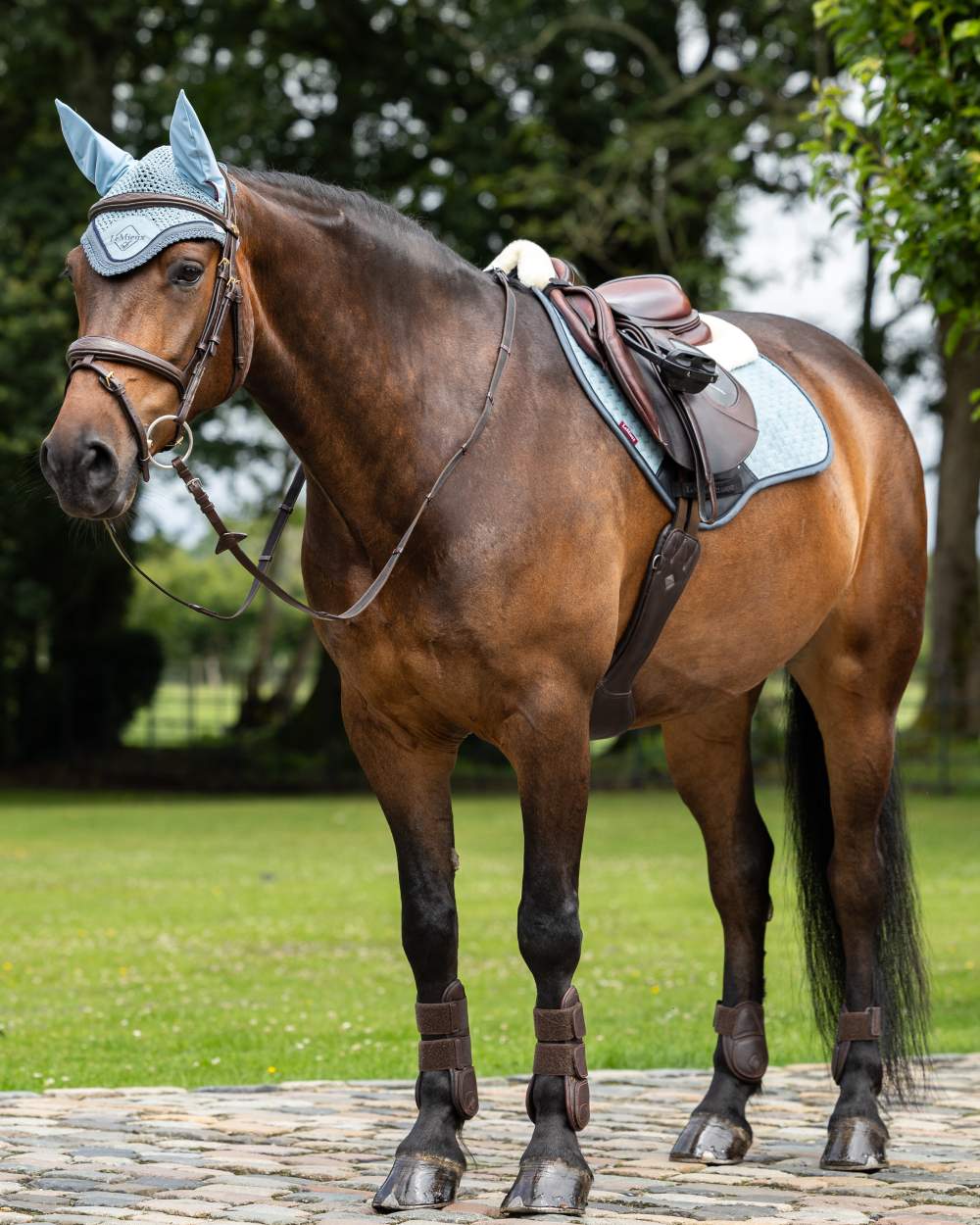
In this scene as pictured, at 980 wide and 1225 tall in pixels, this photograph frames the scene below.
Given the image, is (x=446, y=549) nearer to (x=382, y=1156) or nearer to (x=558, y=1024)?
(x=558, y=1024)

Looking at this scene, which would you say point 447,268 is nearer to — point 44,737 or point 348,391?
point 348,391

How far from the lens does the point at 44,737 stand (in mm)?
28078

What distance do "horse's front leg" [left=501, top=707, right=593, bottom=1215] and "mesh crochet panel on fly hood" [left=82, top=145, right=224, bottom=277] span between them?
1.49 m

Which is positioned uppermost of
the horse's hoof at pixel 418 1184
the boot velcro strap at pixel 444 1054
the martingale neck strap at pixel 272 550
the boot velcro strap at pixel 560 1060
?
the martingale neck strap at pixel 272 550

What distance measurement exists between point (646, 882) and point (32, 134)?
57.7ft

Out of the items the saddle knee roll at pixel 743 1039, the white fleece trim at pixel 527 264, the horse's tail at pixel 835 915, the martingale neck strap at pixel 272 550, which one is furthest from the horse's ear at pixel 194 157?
the saddle knee roll at pixel 743 1039

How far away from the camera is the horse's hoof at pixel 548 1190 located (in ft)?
14.0

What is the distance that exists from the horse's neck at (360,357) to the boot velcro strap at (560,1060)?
143 cm

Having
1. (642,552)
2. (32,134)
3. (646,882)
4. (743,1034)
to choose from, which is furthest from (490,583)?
(32,134)

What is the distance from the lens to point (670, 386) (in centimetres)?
489

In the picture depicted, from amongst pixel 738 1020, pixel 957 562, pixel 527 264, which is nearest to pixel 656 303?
pixel 527 264

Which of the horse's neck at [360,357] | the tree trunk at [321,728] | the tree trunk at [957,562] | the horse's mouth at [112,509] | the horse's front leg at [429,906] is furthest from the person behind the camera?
the tree trunk at [321,728]

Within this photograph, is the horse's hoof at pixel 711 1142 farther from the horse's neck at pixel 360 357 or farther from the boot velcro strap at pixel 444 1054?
the horse's neck at pixel 360 357

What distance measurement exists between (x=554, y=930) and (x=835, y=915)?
66.7 inches
